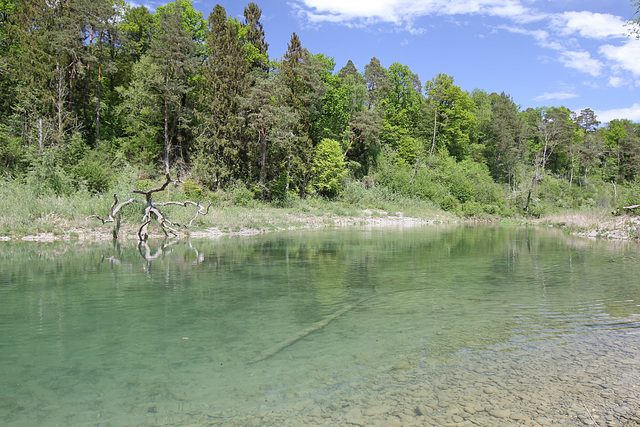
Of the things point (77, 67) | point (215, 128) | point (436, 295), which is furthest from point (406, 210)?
point (436, 295)

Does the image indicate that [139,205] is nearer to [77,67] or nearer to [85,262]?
[85,262]

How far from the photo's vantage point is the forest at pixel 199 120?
116ft

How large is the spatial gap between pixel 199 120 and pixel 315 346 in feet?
132

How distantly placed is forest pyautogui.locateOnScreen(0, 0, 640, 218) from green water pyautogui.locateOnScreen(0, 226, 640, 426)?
19310 millimetres

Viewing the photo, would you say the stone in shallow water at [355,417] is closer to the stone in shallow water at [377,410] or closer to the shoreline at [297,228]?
the stone in shallow water at [377,410]

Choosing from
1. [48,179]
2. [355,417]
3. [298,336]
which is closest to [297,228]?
[48,179]

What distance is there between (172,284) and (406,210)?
1515 inches

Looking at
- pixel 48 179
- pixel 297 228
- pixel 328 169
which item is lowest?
pixel 297 228

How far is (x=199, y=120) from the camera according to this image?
4278cm

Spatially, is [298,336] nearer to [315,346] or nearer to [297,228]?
[315,346]

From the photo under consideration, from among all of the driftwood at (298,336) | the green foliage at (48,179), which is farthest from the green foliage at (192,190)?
the driftwood at (298,336)

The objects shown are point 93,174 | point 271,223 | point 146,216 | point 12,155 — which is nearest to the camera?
point 146,216

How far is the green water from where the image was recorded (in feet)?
14.1

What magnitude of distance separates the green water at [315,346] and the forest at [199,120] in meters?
19.3
